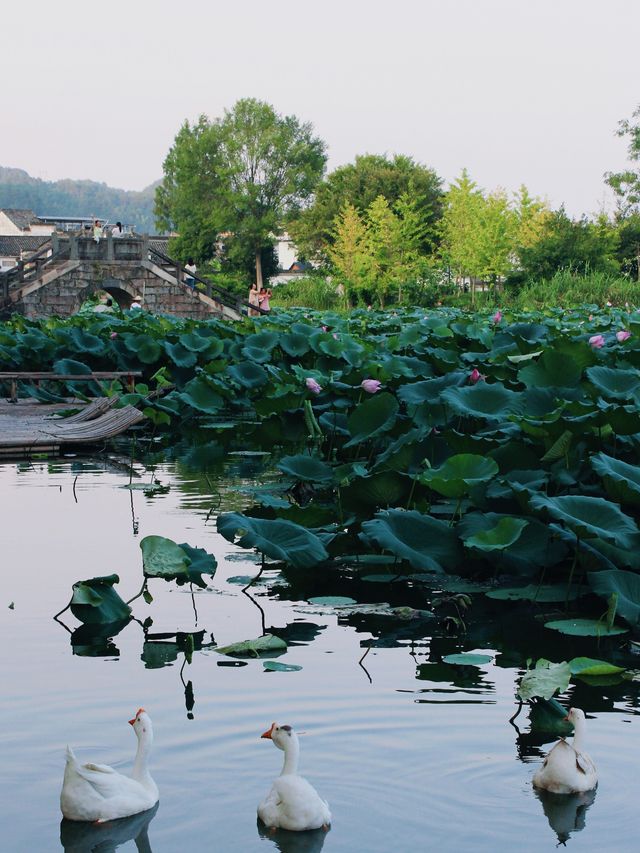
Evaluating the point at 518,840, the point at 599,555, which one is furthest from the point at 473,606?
the point at 518,840

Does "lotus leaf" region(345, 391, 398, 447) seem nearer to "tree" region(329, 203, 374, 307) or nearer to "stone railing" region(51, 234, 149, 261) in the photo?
"stone railing" region(51, 234, 149, 261)

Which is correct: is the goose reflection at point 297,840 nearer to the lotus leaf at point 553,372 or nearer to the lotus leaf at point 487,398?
the lotus leaf at point 487,398

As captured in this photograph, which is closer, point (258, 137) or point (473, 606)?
point (473, 606)

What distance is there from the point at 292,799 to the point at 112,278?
39.2m

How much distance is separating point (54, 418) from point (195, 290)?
1149 inches

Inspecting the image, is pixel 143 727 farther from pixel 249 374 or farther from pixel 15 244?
pixel 15 244

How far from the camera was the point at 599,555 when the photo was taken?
502 cm

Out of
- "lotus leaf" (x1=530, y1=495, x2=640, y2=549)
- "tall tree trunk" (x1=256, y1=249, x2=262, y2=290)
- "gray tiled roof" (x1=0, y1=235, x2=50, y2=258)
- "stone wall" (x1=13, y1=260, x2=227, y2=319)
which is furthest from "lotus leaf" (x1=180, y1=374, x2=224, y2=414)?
"gray tiled roof" (x1=0, y1=235, x2=50, y2=258)

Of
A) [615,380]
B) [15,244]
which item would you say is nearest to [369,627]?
[615,380]

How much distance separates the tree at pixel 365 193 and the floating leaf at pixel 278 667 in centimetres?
5558

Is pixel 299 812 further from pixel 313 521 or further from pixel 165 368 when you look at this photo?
pixel 165 368

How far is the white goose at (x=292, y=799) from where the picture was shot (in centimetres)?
315

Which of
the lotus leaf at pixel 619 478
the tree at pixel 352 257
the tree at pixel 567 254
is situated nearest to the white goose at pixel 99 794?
the lotus leaf at pixel 619 478

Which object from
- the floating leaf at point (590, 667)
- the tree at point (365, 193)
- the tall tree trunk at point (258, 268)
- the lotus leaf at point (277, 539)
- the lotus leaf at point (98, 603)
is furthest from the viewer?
the tall tree trunk at point (258, 268)
